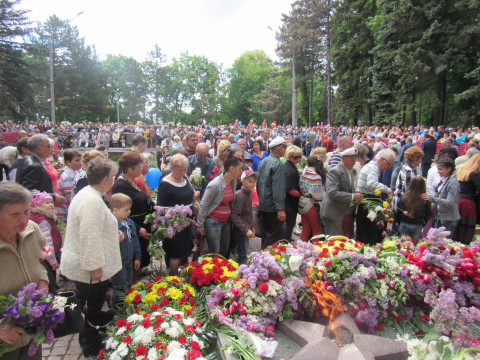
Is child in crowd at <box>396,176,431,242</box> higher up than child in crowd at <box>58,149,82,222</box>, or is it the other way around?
child in crowd at <box>58,149,82,222</box>

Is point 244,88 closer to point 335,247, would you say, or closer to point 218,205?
point 218,205

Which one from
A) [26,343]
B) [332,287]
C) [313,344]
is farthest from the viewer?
[332,287]

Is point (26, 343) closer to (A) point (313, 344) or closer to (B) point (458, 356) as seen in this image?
(A) point (313, 344)

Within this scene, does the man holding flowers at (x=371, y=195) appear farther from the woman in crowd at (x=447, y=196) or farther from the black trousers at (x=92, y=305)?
the black trousers at (x=92, y=305)

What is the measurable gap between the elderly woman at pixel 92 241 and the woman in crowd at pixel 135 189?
3.53 feet

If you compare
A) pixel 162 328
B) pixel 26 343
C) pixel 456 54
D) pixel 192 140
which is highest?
pixel 456 54

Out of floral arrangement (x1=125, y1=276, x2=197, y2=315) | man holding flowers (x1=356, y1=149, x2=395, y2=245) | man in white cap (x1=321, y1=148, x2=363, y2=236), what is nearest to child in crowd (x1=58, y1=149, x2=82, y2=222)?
floral arrangement (x1=125, y1=276, x2=197, y2=315)

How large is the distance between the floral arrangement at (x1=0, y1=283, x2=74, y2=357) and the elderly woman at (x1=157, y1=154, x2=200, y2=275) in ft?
7.44

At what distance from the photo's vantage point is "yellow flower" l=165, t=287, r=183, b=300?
10.4ft

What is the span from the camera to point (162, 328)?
258 cm

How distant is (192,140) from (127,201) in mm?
3188

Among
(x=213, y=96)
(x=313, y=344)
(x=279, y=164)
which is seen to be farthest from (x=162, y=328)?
(x=213, y=96)

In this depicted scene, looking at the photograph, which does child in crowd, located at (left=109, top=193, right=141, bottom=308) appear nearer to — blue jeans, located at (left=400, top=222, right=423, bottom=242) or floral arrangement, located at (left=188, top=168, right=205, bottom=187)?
floral arrangement, located at (left=188, top=168, right=205, bottom=187)

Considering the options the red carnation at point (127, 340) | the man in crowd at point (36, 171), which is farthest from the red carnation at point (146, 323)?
the man in crowd at point (36, 171)
